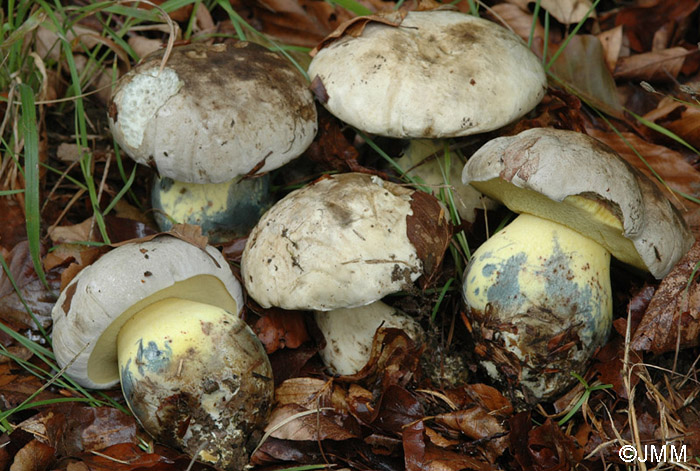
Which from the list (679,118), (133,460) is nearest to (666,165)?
(679,118)

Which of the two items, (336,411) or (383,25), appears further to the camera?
(383,25)

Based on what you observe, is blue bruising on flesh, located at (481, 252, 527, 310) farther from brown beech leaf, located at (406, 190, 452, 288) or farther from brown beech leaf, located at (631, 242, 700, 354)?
brown beech leaf, located at (631, 242, 700, 354)

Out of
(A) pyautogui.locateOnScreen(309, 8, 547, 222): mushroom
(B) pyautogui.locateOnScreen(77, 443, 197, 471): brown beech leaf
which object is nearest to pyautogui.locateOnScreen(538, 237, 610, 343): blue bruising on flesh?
(A) pyautogui.locateOnScreen(309, 8, 547, 222): mushroom

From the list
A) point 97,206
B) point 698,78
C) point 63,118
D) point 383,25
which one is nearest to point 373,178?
point 383,25

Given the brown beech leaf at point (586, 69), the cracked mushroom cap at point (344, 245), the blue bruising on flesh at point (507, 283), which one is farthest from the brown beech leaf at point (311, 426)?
the brown beech leaf at point (586, 69)

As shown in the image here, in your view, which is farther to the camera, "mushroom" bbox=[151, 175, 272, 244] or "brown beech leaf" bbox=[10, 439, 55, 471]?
"mushroom" bbox=[151, 175, 272, 244]

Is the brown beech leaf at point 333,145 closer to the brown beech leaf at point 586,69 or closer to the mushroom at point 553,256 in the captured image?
the mushroom at point 553,256

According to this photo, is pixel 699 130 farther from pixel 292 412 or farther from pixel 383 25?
pixel 292 412
